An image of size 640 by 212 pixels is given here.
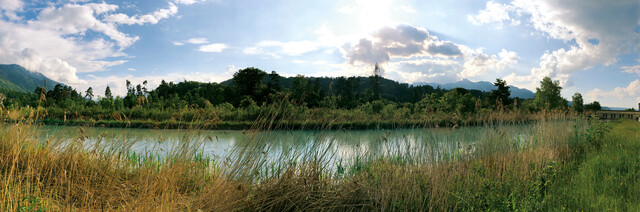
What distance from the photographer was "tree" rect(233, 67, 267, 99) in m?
37.1

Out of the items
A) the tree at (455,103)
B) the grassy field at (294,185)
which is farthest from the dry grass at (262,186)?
the tree at (455,103)

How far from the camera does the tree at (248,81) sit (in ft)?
122

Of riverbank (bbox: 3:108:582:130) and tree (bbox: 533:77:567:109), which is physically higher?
tree (bbox: 533:77:567:109)

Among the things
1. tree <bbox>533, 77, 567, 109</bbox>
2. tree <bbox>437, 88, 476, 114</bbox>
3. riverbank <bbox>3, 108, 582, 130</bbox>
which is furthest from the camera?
tree <bbox>533, 77, 567, 109</bbox>

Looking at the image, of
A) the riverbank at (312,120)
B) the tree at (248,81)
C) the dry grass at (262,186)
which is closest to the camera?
the dry grass at (262,186)

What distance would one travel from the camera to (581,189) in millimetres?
4301

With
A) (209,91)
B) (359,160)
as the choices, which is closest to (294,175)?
(359,160)

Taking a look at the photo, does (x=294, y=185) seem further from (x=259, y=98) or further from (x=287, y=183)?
(x=259, y=98)

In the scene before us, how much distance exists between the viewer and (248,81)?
3716cm

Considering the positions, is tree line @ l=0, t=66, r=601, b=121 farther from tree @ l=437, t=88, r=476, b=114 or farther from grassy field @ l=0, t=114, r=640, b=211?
grassy field @ l=0, t=114, r=640, b=211

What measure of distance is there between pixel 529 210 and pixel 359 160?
2.27 meters

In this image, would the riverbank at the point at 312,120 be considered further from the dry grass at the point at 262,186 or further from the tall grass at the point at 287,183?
the dry grass at the point at 262,186

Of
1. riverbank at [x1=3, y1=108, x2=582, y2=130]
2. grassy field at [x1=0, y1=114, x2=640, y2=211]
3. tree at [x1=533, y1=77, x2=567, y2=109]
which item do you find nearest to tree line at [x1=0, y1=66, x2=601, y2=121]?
tree at [x1=533, y1=77, x2=567, y2=109]

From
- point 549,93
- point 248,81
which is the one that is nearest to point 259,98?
point 248,81
